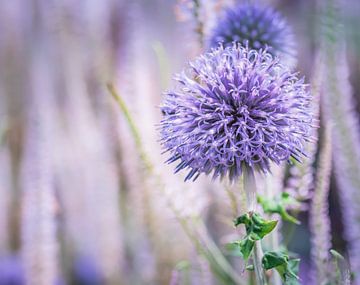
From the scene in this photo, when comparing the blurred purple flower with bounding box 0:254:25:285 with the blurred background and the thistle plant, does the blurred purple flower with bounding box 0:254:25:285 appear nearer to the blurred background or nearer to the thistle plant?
the blurred background

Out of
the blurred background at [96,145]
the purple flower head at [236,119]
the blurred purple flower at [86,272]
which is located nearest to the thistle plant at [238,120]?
the purple flower head at [236,119]

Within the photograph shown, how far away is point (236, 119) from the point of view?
1.55 ft

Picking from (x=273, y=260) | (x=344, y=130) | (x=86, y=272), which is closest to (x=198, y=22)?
(x=344, y=130)

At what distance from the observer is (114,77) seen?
1.32 m

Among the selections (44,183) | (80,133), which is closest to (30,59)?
(80,133)

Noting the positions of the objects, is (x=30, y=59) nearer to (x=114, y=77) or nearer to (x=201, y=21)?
(x=114, y=77)

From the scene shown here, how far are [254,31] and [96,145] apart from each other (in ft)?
2.29

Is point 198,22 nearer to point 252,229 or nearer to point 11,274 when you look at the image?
point 252,229

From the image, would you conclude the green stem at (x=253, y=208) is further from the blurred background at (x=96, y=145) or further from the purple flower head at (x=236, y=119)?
the blurred background at (x=96, y=145)

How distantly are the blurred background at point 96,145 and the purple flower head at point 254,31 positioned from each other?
0.02 m

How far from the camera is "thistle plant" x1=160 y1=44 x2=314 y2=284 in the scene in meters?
0.45

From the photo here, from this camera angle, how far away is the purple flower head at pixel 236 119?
452 millimetres

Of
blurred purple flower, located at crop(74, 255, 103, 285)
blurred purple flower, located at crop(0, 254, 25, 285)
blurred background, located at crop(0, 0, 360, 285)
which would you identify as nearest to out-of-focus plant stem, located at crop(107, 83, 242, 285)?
blurred background, located at crop(0, 0, 360, 285)

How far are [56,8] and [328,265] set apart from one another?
94cm
